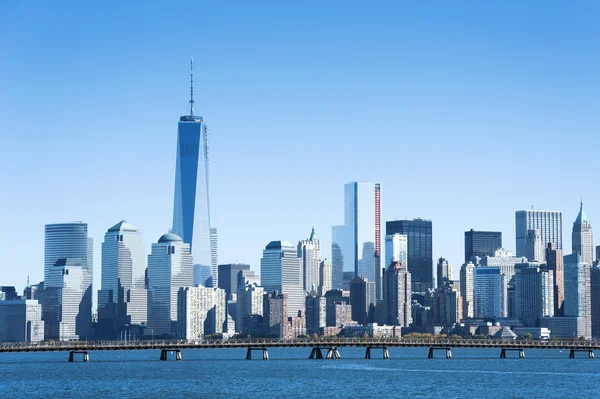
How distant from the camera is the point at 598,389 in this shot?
493ft

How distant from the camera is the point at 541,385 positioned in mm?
156875

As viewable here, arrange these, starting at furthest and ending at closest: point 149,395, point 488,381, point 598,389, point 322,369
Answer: point 322,369
point 488,381
point 598,389
point 149,395

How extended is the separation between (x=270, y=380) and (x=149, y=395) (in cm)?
2949

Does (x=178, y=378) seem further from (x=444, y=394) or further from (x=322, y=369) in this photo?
(x=444, y=394)

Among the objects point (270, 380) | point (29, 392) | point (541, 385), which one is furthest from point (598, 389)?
point (29, 392)

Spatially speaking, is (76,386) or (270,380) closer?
(76,386)

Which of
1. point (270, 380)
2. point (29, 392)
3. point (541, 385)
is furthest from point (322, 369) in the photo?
point (29, 392)

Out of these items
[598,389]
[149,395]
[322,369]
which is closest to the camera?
[149,395]

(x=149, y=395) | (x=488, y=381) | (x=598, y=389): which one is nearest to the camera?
(x=149, y=395)

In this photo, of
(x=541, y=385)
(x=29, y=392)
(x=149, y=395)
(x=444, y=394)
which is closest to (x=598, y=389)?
(x=541, y=385)

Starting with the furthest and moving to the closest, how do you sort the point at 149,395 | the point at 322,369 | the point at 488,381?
the point at 322,369, the point at 488,381, the point at 149,395

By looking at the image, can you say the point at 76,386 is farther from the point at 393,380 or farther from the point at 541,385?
the point at 541,385

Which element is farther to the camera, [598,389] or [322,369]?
[322,369]

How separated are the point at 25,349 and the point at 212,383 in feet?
144
